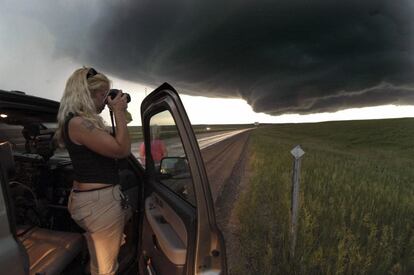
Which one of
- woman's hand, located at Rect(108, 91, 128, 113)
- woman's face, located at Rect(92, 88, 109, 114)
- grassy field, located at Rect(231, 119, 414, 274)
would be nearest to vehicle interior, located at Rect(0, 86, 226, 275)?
woman's hand, located at Rect(108, 91, 128, 113)

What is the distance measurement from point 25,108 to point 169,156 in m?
1.30

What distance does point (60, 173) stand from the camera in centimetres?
338

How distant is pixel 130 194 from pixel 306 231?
353 cm

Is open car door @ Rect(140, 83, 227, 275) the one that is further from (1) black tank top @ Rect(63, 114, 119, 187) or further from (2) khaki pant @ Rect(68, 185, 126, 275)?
A: (1) black tank top @ Rect(63, 114, 119, 187)

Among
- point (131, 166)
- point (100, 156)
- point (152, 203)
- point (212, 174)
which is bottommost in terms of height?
point (212, 174)

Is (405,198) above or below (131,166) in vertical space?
below

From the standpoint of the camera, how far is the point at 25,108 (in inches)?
102

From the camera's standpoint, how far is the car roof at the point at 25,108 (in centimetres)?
228

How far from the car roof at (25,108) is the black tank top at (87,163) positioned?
707 mm

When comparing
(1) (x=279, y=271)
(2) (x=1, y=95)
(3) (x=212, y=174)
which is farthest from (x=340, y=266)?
(3) (x=212, y=174)

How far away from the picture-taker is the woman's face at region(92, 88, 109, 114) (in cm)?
204

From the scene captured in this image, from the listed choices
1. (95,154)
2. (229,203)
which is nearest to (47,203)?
(95,154)

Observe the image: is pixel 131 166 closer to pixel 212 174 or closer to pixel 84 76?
pixel 84 76

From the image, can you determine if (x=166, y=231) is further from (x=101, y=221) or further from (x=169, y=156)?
(x=169, y=156)
